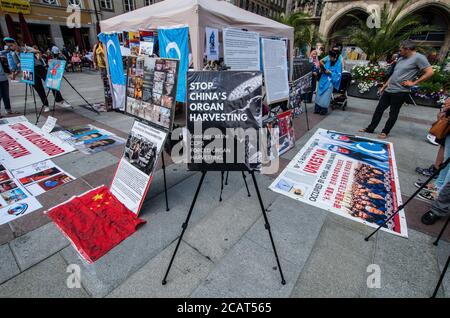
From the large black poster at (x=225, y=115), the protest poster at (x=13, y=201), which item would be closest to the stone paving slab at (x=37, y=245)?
the protest poster at (x=13, y=201)

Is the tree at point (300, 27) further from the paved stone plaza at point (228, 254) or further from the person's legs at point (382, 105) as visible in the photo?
the paved stone plaza at point (228, 254)

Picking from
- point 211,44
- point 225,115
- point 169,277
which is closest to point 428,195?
point 225,115

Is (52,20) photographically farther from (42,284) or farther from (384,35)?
(42,284)

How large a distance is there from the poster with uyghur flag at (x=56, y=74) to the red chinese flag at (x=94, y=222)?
3882 mm

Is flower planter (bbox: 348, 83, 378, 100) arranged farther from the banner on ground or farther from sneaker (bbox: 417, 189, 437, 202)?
the banner on ground

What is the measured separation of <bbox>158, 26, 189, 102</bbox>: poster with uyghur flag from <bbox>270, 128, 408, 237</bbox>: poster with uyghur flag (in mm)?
3038

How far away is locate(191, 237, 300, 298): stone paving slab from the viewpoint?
5.96 feet

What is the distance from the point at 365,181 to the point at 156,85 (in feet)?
10.8

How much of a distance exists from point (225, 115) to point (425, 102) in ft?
35.0

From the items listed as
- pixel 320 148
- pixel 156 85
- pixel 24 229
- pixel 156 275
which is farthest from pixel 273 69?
pixel 24 229

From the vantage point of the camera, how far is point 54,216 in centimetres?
250

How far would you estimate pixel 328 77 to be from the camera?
6531mm
